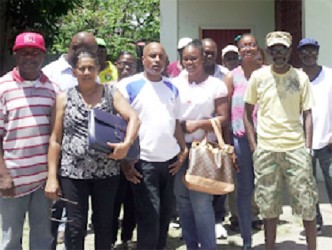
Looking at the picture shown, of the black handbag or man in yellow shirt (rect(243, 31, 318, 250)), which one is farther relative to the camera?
man in yellow shirt (rect(243, 31, 318, 250))

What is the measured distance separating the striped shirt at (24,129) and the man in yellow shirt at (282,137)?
1677 mm

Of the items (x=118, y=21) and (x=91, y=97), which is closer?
(x=91, y=97)

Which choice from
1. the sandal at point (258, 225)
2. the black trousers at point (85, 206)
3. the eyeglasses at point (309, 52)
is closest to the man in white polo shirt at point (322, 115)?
the eyeglasses at point (309, 52)

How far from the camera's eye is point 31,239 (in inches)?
138

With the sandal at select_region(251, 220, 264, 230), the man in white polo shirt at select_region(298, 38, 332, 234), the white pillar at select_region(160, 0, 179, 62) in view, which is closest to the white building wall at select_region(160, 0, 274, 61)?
the white pillar at select_region(160, 0, 179, 62)

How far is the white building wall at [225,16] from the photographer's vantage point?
31.4 ft

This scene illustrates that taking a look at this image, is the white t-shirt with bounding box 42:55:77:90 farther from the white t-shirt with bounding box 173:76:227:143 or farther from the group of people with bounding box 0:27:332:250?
the white t-shirt with bounding box 173:76:227:143

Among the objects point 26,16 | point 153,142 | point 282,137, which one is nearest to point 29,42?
point 153,142

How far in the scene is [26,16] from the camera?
552 inches

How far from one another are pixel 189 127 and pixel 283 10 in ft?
21.5

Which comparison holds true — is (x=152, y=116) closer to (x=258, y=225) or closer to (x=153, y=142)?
(x=153, y=142)

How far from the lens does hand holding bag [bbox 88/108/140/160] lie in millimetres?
3260

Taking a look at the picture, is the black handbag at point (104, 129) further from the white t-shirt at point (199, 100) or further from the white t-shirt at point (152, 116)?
the white t-shirt at point (199, 100)

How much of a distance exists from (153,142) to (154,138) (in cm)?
3
